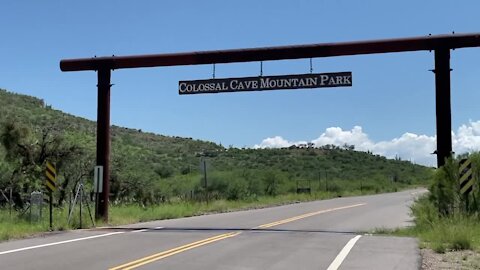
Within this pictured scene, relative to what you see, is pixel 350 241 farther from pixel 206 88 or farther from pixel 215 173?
pixel 215 173

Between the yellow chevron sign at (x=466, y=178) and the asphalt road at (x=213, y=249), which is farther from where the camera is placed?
the yellow chevron sign at (x=466, y=178)

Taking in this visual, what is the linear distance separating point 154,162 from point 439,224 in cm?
4552

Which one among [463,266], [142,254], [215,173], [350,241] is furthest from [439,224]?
[215,173]

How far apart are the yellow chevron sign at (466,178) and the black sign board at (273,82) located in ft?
17.8

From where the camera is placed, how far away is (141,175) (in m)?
38.5

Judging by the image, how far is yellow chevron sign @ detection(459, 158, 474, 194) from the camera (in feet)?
63.2

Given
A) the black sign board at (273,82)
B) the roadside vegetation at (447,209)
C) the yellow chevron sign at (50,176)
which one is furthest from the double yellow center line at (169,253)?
the yellow chevron sign at (50,176)

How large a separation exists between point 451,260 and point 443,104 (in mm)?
9539

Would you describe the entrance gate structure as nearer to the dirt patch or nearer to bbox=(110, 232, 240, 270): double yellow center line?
the dirt patch

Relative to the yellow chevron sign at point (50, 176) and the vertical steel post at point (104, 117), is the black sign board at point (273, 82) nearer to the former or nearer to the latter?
the vertical steel post at point (104, 117)

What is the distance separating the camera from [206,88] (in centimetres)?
2409

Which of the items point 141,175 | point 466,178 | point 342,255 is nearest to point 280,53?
point 466,178

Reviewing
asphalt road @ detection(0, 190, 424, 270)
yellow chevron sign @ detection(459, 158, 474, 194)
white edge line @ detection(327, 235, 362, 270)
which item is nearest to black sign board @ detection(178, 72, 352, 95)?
asphalt road @ detection(0, 190, 424, 270)

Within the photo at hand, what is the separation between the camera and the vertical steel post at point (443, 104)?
21.8 metres
